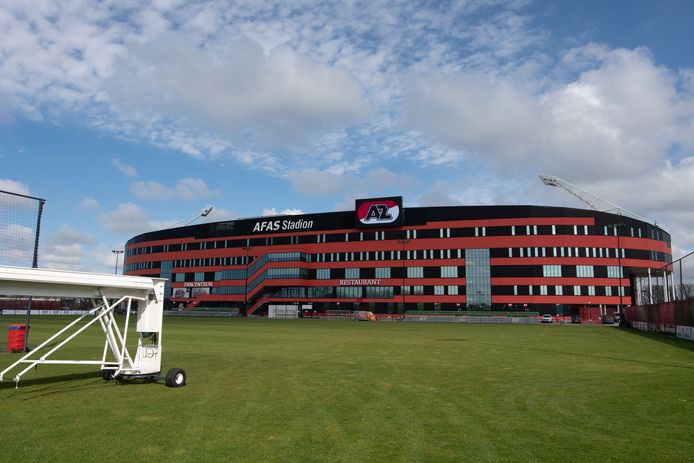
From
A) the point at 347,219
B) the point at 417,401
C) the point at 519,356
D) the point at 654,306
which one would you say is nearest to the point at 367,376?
the point at 417,401

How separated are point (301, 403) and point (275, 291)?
4045 inches

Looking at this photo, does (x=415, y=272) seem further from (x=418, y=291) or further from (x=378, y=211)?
(x=378, y=211)

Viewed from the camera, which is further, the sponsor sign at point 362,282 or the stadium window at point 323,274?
the stadium window at point 323,274

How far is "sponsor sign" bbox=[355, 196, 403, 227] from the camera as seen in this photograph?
106 meters

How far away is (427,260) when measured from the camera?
10262 cm

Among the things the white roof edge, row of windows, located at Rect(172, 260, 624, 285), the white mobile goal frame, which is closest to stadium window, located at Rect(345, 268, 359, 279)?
row of windows, located at Rect(172, 260, 624, 285)

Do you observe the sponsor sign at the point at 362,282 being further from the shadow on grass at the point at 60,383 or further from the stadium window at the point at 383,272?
the shadow on grass at the point at 60,383

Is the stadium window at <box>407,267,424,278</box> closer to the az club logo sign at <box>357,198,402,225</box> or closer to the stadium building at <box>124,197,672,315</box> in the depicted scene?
the stadium building at <box>124,197,672,315</box>

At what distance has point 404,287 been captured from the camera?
103188mm

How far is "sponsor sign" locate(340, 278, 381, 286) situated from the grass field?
86.5 metres

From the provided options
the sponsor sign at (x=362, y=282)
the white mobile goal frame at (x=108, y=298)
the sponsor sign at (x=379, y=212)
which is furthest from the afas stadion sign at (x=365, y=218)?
the white mobile goal frame at (x=108, y=298)

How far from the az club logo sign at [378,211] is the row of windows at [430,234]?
2629 mm

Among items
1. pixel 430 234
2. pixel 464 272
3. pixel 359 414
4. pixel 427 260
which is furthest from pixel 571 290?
pixel 359 414

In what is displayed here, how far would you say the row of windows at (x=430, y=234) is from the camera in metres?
94.7
